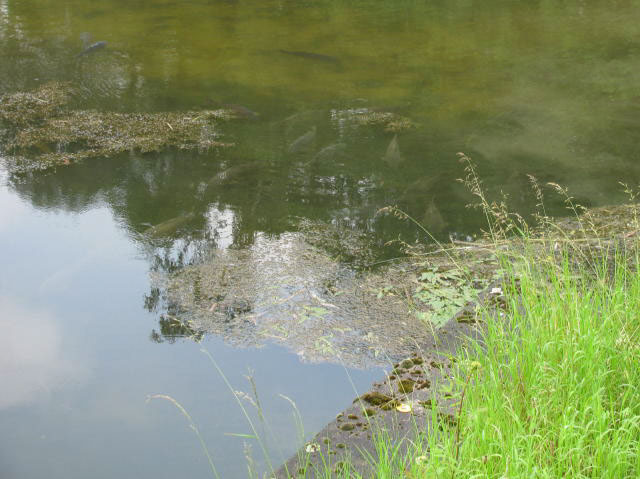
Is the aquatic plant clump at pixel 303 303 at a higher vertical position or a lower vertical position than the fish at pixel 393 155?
lower

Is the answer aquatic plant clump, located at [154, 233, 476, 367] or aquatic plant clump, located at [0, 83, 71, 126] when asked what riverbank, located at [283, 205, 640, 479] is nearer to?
aquatic plant clump, located at [154, 233, 476, 367]

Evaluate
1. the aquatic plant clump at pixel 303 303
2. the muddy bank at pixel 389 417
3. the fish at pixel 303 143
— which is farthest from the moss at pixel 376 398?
the fish at pixel 303 143

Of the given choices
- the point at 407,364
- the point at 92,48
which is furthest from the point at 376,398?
the point at 92,48

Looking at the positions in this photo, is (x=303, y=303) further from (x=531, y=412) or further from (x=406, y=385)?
(x=531, y=412)

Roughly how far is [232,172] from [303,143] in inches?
29.4

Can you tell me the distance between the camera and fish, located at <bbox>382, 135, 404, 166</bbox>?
17.0 ft

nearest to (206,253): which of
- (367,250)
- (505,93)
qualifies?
(367,250)

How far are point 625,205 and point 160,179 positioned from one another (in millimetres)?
3243

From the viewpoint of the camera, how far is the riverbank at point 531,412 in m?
1.76

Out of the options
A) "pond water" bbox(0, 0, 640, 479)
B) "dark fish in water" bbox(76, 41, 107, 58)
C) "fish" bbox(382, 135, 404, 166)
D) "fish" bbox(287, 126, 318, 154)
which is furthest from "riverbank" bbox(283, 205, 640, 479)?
"dark fish in water" bbox(76, 41, 107, 58)

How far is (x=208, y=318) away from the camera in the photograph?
11.3ft

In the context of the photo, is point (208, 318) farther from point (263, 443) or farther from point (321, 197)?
point (321, 197)

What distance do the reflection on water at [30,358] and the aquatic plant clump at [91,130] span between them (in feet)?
6.43

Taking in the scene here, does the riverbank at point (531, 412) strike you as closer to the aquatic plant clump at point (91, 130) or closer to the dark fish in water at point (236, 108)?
the aquatic plant clump at point (91, 130)
